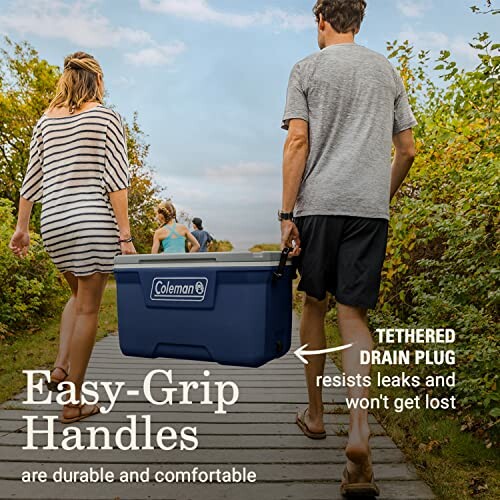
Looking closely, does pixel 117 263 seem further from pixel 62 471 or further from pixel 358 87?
pixel 358 87

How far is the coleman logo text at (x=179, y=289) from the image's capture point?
242 cm

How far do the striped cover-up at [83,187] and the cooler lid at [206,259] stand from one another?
0.52m

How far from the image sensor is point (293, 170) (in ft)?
7.97

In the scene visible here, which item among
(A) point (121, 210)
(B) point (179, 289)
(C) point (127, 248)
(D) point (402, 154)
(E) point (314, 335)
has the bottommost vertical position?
(E) point (314, 335)

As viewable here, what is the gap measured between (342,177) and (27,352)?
4.44m

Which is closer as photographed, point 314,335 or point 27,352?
point 314,335

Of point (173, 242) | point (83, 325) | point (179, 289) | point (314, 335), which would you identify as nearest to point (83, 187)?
point (83, 325)

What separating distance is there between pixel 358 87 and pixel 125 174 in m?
1.31

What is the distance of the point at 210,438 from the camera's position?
2984mm

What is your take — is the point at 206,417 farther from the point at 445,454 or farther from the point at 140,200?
the point at 140,200

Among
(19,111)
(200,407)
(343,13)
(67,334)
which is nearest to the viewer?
(343,13)

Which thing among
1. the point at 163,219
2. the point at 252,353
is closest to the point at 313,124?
the point at 252,353

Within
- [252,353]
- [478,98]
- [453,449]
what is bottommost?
[453,449]

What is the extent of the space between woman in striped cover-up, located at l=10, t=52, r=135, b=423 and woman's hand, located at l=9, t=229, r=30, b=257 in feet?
0.85
